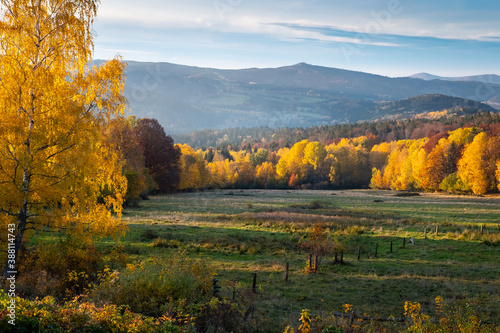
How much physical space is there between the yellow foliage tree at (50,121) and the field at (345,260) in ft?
19.9

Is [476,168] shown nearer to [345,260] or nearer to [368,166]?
[368,166]

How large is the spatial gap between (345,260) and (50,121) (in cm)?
1772

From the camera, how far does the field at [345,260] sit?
543 inches

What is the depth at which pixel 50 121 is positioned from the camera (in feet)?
35.6

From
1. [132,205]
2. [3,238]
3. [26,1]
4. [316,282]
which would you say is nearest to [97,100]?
[26,1]

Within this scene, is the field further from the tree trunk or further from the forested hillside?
the forested hillside

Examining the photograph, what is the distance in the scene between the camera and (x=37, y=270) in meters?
12.2

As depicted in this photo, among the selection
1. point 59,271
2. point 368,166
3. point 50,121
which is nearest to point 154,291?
point 59,271

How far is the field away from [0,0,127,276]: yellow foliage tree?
6081mm

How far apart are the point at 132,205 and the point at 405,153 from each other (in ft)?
284

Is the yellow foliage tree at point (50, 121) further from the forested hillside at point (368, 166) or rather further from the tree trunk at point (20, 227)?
the forested hillside at point (368, 166)

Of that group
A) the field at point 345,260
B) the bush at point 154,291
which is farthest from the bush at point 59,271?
the field at point 345,260

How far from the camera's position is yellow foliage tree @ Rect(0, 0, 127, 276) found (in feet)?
34.7

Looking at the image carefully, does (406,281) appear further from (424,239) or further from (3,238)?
(3,238)
